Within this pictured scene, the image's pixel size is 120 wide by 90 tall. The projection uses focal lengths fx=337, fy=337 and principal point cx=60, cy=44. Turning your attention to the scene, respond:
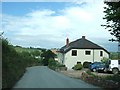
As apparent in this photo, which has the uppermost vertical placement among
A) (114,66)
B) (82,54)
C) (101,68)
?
(82,54)

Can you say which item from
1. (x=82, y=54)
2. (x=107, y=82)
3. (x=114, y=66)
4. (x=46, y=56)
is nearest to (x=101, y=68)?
(x=114, y=66)

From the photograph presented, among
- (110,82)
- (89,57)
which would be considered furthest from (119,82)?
(89,57)

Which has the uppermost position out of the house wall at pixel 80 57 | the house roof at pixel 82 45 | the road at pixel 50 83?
the house roof at pixel 82 45

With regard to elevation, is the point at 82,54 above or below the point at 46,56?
below

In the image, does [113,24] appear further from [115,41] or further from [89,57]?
[89,57]

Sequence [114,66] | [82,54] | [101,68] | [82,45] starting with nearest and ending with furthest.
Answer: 1. [114,66]
2. [101,68]
3. [82,54]
4. [82,45]

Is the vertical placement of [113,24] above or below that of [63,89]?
above

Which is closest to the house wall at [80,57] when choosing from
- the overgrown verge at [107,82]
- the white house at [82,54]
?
the white house at [82,54]

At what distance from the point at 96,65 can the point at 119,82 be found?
31399 millimetres

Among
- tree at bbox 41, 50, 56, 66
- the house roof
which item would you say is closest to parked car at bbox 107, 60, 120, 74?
the house roof

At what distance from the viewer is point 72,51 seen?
79438 millimetres

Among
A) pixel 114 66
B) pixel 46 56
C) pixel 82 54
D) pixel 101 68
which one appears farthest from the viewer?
pixel 46 56

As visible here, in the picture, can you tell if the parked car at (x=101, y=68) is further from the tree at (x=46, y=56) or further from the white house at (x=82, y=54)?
the tree at (x=46, y=56)

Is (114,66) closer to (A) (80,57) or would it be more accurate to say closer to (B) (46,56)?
(A) (80,57)
